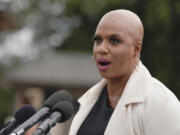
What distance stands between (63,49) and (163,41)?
6814 mm

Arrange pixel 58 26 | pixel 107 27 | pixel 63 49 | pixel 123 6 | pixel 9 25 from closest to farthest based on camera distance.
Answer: pixel 107 27, pixel 9 25, pixel 123 6, pixel 58 26, pixel 63 49

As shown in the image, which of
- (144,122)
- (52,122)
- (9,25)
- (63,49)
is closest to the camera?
(52,122)

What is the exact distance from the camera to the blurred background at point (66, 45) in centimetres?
2194

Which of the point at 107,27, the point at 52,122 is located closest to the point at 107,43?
the point at 107,27

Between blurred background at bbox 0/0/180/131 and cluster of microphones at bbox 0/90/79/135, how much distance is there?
15.8m

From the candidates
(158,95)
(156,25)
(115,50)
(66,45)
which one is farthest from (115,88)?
(66,45)

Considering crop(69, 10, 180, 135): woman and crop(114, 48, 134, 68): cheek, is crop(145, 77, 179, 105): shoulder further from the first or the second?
crop(114, 48, 134, 68): cheek

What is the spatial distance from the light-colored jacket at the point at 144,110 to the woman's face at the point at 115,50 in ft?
0.30

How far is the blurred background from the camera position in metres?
21.9

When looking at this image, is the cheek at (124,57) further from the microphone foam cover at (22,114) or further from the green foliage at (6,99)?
the green foliage at (6,99)

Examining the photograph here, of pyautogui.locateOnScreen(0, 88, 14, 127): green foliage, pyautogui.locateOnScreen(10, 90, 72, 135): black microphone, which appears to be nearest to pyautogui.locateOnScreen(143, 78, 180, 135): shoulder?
pyautogui.locateOnScreen(10, 90, 72, 135): black microphone

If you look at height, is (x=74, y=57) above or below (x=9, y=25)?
below

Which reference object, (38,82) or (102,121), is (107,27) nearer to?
(102,121)

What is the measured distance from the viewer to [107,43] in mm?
4039
